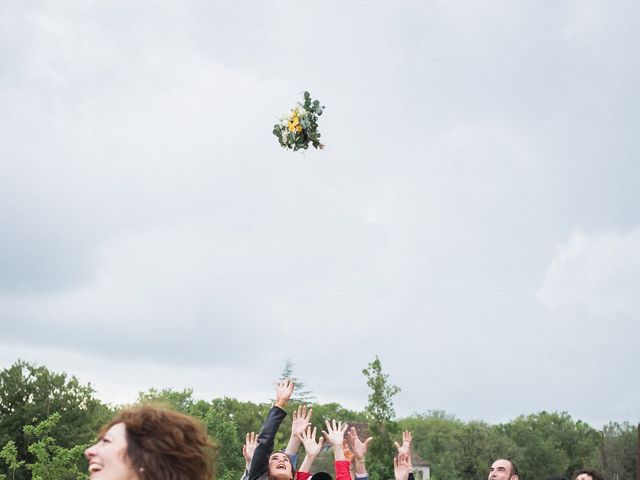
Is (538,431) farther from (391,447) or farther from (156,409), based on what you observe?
(156,409)

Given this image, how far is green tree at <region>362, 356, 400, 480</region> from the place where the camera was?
140 ft

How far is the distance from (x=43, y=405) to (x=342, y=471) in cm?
5020

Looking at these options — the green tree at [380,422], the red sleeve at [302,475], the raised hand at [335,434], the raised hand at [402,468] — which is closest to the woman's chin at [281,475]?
the red sleeve at [302,475]

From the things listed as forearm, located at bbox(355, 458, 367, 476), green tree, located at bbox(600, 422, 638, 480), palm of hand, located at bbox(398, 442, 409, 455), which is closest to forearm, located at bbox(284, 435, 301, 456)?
forearm, located at bbox(355, 458, 367, 476)

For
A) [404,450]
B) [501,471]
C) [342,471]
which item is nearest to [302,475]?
[342,471]

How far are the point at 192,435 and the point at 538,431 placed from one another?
390 feet

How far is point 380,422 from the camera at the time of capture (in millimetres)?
43219

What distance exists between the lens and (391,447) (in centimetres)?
4416

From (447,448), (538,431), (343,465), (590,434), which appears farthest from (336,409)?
(343,465)

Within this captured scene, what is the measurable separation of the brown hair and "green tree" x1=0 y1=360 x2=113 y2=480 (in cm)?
5429

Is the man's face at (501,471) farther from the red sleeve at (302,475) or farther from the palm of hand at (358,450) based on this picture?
the red sleeve at (302,475)

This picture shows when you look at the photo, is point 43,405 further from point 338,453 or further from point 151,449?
point 151,449

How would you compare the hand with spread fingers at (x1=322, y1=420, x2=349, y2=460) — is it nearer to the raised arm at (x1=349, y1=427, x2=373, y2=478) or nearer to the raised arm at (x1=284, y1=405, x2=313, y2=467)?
the raised arm at (x1=284, y1=405, x2=313, y2=467)

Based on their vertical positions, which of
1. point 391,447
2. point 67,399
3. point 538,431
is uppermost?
point 538,431
